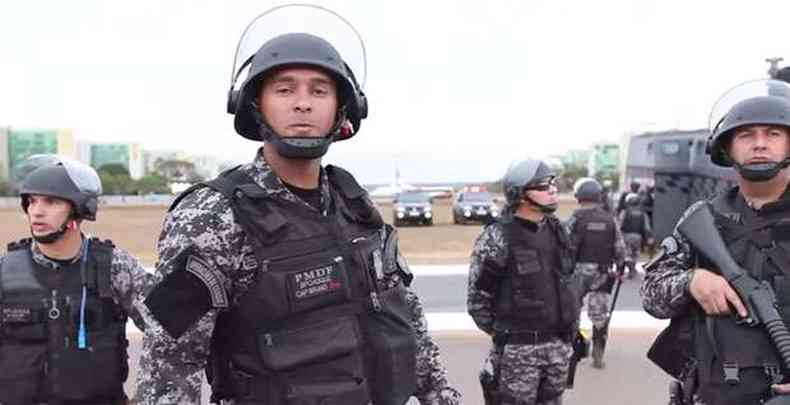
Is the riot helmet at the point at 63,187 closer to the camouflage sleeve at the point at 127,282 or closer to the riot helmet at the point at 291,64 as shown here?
the camouflage sleeve at the point at 127,282

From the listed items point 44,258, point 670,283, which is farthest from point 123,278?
point 670,283

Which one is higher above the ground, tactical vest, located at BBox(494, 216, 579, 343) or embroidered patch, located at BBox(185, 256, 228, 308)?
embroidered patch, located at BBox(185, 256, 228, 308)

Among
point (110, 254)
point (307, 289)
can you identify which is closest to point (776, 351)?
point (307, 289)

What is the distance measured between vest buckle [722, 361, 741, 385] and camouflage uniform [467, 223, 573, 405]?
5.45ft

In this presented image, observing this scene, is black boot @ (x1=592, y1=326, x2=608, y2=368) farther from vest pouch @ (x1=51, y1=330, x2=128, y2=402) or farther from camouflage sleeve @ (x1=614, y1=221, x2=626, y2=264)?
vest pouch @ (x1=51, y1=330, x2=128, y2=402)

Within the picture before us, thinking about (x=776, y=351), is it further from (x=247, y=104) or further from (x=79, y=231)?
(x=79, y=231)

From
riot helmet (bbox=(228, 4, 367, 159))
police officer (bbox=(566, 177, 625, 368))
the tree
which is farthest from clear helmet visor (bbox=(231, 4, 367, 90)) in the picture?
the tree

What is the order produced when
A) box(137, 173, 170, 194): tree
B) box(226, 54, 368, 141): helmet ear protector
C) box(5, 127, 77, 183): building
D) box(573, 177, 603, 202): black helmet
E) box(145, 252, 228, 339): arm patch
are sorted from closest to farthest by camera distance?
box(145, 252, 228, 339): arm patch
box(226, 54, 368, 141): helmet ear protector
box(573, 177, 603, 202): black helmet
box(137, 173, 170, 194): tree
box(5, 127, 77, 183): building

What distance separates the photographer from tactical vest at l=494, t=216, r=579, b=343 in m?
4.00

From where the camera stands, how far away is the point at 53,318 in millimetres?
2887

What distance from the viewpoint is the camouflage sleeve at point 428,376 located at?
1969mm

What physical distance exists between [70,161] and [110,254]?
588mm

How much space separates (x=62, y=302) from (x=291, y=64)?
1863 millimetres

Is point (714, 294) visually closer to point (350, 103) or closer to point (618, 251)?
point (350, 103)
